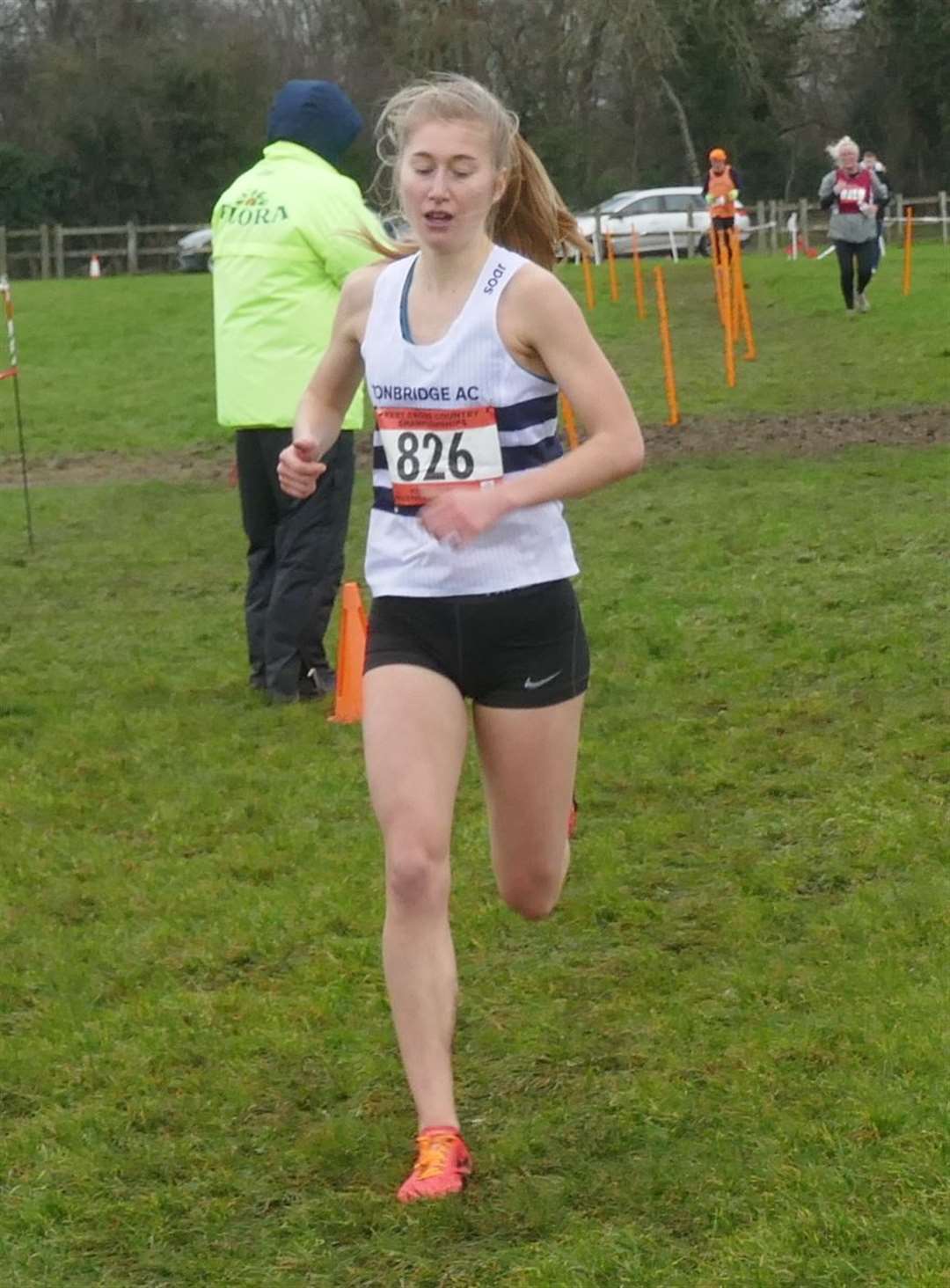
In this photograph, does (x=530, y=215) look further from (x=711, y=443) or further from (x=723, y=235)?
(x=723, y=235)

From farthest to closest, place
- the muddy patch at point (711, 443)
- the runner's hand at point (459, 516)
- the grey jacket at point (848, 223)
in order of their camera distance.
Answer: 1. the grey jacket at point (848, 223)
2. the muddy patch at point (711, 443)
3. the runner's hand at point (459, 516)

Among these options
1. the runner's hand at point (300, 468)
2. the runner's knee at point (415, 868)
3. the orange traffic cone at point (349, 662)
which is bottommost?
the orange traffic cone at point (349, 662)

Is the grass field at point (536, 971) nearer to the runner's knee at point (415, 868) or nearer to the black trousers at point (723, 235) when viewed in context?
the runner's knee at point (415, 868)

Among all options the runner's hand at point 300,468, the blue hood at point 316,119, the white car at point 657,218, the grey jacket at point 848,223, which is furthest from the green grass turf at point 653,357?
the runner's hand at point 300,468

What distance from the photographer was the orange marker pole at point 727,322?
1908cm

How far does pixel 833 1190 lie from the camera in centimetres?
384

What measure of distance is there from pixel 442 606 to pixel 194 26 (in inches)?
2193

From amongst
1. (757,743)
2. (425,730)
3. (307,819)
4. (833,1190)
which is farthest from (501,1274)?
(757,743)

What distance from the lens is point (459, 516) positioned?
146 inches

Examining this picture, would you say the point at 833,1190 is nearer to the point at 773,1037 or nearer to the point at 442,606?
the point at 773,1037

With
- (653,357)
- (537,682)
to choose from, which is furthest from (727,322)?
(537,682)

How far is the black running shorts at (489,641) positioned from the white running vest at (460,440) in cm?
3

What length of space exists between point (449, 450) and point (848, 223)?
63.4 feet

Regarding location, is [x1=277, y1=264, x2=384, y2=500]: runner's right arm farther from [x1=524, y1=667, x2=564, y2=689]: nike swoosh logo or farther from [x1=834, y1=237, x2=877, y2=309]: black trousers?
[x1=834, y1=237, x2=877, y2=309]: black trousers
